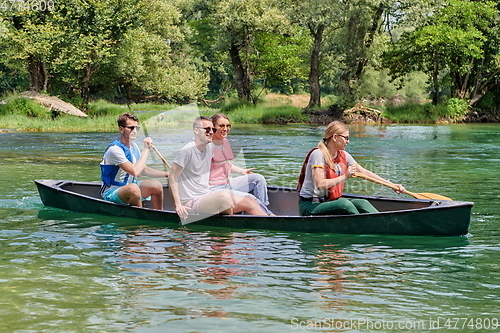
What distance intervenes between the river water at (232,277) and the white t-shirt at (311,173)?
515mm

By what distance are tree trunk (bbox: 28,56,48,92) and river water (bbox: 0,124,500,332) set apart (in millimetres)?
22166

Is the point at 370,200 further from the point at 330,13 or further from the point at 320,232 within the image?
the point at 330,13

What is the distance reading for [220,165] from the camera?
8.34 metres

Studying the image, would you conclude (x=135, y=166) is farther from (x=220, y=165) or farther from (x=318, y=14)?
(x=318, y=14)

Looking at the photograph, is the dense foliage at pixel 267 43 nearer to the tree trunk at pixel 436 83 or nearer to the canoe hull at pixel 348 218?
the tree trunk at pixel 436 83

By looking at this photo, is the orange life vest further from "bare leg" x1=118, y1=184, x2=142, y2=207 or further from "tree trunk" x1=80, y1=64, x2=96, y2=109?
"tree trunk" x1=80, y1=64, x2=96, y2=109

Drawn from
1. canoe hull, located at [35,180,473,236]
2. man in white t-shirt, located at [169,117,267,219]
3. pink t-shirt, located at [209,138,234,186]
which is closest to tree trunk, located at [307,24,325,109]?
canoe hull, located at [35,180,473,236]

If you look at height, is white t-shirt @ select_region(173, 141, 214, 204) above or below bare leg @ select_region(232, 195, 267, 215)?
above

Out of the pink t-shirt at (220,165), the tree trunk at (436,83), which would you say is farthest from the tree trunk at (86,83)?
the pink t-shirt at (220,165)

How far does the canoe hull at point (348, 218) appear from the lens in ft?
24.4

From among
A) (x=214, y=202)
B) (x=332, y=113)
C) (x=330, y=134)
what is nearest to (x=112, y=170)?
(x=214, y=202)

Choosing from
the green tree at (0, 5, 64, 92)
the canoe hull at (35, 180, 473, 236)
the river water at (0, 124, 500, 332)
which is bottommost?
the river water at (0, 124, 500, 332)

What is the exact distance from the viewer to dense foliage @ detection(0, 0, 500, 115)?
3062 cm

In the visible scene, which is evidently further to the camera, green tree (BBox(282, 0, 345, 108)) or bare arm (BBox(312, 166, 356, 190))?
green tree (BBox(282, 0, 345, 108))
